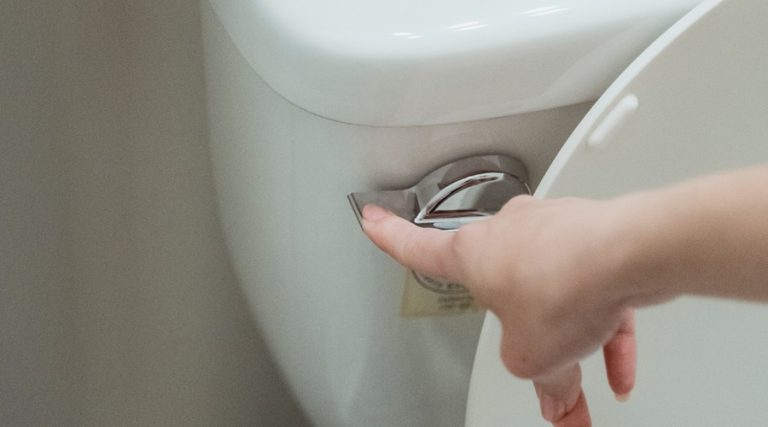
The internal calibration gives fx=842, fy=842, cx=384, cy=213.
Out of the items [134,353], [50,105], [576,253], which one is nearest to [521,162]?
[576,253]

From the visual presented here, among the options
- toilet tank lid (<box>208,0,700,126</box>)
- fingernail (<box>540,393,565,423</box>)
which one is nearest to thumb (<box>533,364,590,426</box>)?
fingernail (<box>540,393,565,423</box>)

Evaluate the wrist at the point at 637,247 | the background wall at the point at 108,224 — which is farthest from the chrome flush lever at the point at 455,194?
the background wall at the point at 108,224

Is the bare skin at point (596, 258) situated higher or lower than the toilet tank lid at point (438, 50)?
lower

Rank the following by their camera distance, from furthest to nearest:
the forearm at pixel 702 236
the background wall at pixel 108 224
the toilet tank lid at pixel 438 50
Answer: the background wall at pixel 108 224 → the toilet tank lid at pixel 438 50 → the forearm at pixel 702 236

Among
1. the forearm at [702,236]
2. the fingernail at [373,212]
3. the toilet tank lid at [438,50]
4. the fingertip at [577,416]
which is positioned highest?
the toilet tank lid at [438,50]

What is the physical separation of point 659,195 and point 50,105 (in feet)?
1.28

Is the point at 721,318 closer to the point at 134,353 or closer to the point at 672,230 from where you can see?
the point at 672,230

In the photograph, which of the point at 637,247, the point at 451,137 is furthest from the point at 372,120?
the point at 637,247

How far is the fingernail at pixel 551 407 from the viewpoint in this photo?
0.33 meters

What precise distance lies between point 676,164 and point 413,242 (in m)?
0.13

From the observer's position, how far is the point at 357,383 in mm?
433

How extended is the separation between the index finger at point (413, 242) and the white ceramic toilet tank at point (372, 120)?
0.02 m

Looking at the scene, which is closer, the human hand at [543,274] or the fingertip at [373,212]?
the human hand at [543,274]

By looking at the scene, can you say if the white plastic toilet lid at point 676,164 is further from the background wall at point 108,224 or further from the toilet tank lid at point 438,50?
the background wall at point 108,224
